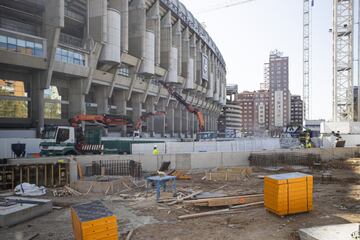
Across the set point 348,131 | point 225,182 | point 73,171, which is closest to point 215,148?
point 225,182

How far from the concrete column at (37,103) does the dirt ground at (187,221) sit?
2453 cm

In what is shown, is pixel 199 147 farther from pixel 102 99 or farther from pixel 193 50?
pixel 193 50

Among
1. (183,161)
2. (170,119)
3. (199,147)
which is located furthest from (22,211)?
(170,119)

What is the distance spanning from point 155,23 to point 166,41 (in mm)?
6094

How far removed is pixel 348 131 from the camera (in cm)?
5156

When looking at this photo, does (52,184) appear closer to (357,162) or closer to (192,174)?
(192,174)

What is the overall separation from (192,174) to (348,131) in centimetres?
3812

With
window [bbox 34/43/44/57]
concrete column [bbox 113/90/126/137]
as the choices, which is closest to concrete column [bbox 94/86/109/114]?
concrete column [bbox 113/90/126/137]

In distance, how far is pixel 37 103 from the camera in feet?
127

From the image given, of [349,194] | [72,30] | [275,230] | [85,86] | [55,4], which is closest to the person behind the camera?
[275,230]

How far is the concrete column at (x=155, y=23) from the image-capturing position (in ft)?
196

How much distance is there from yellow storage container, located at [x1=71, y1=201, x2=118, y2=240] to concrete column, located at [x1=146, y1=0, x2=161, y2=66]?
52.9 m

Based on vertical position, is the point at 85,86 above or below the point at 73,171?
above

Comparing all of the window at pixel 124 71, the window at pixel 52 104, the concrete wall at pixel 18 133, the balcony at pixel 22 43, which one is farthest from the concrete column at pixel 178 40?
the concrete wall at pixel 18 133
